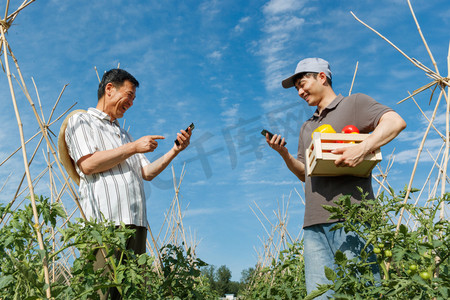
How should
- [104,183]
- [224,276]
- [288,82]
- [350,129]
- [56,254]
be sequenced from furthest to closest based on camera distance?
[224,276]
[288,82]
[104,183]
[350,129]
[56,254]

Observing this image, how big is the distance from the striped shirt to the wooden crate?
821 millimetres

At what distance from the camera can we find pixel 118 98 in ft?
6.55

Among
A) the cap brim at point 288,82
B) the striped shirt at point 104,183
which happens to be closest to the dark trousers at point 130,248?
the striped shirt at point 104,183

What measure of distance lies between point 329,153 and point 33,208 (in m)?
1.12

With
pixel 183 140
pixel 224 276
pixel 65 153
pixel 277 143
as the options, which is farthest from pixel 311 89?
pixel 224 276

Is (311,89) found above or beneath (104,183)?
above

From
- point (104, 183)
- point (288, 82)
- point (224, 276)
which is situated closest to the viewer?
point (104, 183)

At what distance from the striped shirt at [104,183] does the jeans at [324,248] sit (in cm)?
78

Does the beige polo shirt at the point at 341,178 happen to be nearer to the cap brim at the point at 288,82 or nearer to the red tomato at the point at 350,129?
the red tomato at the point at 350,129

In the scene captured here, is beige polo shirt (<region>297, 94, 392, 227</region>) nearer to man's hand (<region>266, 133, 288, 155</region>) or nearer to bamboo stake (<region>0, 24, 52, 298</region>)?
man's hand (<region>266, 133, 288, 155</region>)

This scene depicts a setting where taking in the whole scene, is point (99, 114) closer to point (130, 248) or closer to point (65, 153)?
point (65, 153)

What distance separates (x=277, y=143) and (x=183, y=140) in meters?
0.50

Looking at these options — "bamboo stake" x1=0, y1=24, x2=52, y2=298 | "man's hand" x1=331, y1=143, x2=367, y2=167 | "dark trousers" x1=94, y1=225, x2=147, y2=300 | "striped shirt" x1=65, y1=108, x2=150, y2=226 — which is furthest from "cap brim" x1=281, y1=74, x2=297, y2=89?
"bamboo stake" x1=0, y1=24, x2=52, y2=298

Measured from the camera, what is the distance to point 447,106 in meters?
2.27
